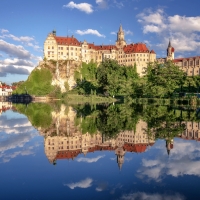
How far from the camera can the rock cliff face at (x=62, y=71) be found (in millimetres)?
99000

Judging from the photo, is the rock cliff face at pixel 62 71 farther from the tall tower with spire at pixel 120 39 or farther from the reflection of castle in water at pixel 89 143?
the reflection of castle in water at pixel 89 143

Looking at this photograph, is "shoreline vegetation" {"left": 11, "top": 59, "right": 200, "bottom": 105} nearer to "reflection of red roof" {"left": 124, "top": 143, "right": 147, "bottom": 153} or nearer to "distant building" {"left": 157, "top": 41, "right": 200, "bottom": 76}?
"distant building" {"left": 157, "top": 41, "right": 200, "bottom": 76}

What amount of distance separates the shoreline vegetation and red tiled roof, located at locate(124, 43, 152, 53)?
7.21 meters

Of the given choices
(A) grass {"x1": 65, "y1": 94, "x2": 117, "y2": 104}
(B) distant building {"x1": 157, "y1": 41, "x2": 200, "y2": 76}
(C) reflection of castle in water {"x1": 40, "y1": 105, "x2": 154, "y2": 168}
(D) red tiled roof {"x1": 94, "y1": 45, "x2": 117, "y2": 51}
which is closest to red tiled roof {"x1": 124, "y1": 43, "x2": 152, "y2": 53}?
(D) red tiled roof {"x1": 94, "y1": 45, "x2": 117, "y2": 51}

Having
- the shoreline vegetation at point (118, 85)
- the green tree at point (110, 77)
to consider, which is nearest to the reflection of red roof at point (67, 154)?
the shoreline vegetation at point (118, 85)

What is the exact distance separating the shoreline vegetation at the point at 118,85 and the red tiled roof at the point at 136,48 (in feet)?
23.7

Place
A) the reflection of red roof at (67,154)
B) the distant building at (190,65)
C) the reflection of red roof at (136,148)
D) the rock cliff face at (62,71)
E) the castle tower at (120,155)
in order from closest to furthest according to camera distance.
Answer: the castle tower at (120,155), the reflection of red roof at (67,154), the reflection of red roof at (136,148), the distant building at (190,65), the rock cliff face at (62,71)

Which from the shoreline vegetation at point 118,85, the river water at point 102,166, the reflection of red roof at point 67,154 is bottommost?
the reflection of red roof at point 67,154

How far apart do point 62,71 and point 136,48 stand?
31587 millimetres

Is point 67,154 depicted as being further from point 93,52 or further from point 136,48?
point 93,52

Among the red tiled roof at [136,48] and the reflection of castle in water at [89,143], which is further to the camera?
the red tiled roof at [136,48]

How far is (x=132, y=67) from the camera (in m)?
100

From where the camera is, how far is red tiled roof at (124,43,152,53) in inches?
4031

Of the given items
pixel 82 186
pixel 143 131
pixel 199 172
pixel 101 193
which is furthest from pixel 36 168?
pixel 143 131
